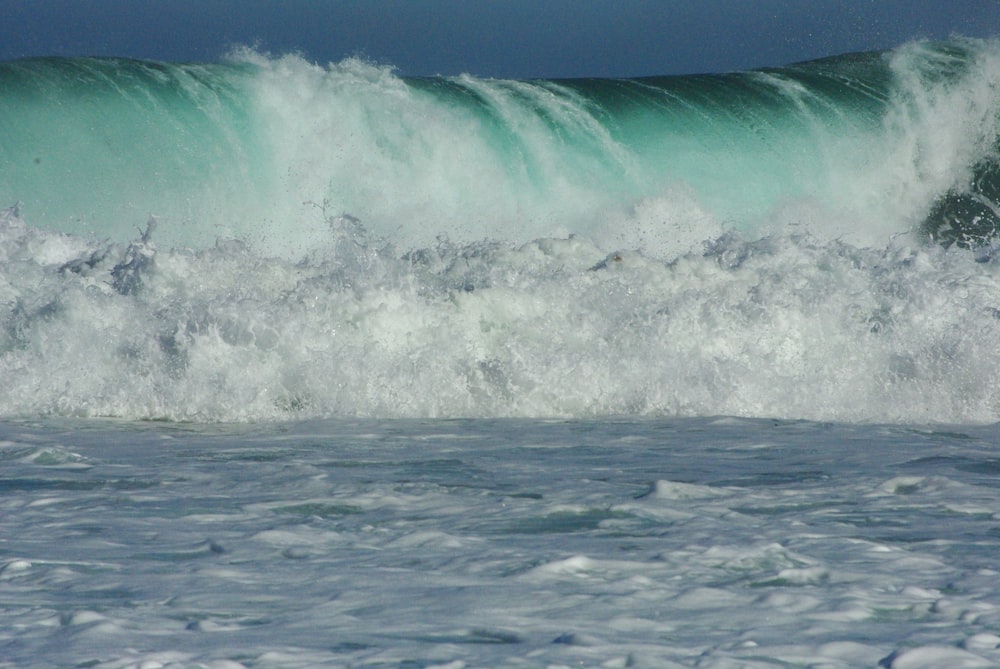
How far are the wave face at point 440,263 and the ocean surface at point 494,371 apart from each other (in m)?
0.03

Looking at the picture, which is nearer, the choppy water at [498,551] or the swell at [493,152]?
the choppy water at [498,551]

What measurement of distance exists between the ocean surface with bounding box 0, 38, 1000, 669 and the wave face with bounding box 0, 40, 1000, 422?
29 millimetres

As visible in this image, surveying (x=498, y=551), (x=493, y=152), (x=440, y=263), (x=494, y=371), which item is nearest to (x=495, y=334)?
(x=494, y=371)

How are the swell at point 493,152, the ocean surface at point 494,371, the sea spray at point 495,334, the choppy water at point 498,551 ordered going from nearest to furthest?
the choppy water at point 498,551, the ocean surface at point 494,371, the sea spray at point 495,334, the swell at point 493,152

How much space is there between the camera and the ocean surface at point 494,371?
9.52ft

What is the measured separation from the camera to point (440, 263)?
7.58 meters

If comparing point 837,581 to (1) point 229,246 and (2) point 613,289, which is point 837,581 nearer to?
(2) point 613,289

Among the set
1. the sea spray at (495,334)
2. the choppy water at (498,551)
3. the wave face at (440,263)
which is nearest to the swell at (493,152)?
the wave face at (440,263)

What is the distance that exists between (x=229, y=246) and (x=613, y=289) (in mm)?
2301

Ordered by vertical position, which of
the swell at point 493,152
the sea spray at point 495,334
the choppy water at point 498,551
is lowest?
the choppy water at point 498,551

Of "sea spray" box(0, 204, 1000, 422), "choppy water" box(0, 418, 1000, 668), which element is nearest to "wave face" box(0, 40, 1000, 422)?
"sea spray" box(0, 204, 1000, 422)

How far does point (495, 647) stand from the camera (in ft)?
8.66

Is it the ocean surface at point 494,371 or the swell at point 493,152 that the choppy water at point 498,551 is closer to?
the ocean surface at point 494,371

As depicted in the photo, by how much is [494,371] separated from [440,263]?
121 centimetres
